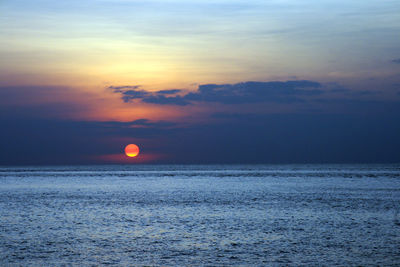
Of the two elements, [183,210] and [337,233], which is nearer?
[337,233]

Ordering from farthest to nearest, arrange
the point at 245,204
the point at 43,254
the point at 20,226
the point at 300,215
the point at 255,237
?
the point at 245,204, the point at 300,215, the point at 20,226, the point at 255,237, the point at 43,254

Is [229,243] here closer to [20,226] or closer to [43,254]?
[43,254]

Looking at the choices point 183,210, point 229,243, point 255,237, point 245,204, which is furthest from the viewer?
point 245,204

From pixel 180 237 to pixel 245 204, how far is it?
64.7ft

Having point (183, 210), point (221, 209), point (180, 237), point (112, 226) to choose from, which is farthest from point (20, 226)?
point (221, 209)

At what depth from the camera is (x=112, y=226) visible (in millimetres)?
29672

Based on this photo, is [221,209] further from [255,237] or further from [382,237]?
[382,237]

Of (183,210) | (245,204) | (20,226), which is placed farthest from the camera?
(245,204)

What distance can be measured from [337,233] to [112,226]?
1416 centimetres

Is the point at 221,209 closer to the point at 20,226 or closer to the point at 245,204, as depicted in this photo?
the point at 245,204

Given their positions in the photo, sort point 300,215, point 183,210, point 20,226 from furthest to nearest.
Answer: point 183,210
point 300,215
point 20,226

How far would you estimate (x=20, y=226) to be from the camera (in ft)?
96.5

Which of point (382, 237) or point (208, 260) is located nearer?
point (208, 260)

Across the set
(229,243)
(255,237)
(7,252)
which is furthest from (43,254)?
(255,237)
